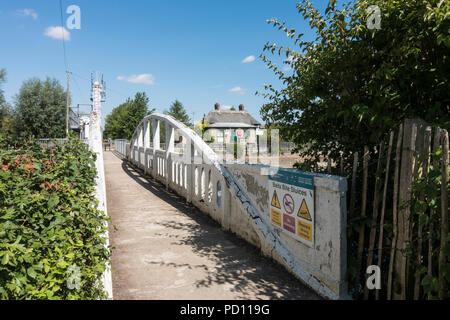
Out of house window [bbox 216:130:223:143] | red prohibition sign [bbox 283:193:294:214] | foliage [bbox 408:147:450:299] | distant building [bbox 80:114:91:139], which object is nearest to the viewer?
foliage [bbox 408:147:450:299]

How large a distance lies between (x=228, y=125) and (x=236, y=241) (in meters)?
48.8

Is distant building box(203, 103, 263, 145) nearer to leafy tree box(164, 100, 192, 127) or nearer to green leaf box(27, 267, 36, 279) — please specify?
leafy tree box(164, 100, 192, 127)

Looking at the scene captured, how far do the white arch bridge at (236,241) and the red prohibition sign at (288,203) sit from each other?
1cm

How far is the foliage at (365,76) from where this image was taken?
9.62 feet

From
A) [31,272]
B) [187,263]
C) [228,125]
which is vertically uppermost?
[228,125]

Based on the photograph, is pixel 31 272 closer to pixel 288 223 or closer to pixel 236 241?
pixel 288 223

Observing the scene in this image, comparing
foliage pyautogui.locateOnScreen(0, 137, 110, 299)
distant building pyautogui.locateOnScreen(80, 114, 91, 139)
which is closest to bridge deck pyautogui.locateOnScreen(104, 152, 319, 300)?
foliage pyautogui.locateOnScreen(0, 137, 110, 299)

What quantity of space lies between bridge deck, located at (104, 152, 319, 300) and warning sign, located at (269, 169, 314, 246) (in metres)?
0.63

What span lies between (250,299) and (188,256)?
60.3 inches

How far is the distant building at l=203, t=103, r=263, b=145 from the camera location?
51.5 meters

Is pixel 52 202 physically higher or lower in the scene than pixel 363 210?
higher

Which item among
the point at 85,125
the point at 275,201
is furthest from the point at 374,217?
the point at 85,125

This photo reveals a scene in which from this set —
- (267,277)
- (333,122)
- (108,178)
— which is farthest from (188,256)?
(108,178)

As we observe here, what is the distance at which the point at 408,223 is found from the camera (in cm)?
280
